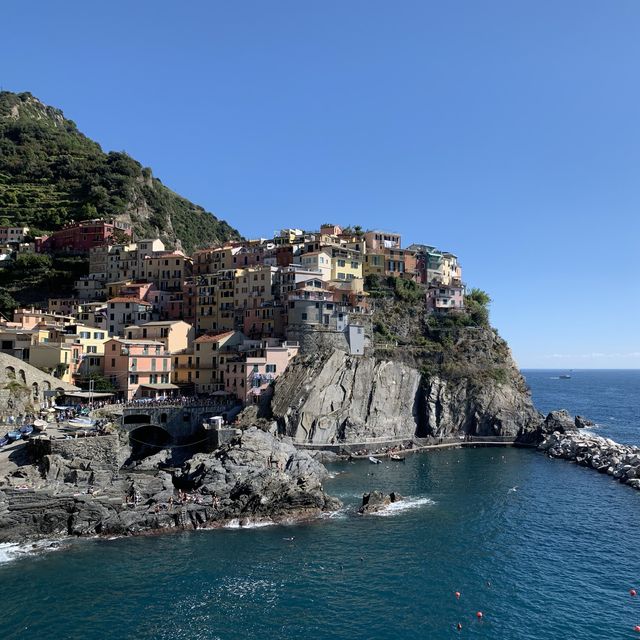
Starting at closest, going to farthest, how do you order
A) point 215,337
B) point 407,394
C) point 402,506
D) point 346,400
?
point 402,506
point 346,400
point 215,337
point 407,394

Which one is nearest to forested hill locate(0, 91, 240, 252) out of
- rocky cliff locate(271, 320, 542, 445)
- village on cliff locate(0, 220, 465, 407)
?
village on cliff locate(0, 220, 465, 407)

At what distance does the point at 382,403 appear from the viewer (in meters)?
80.2

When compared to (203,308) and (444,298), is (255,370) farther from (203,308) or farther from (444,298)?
(444,298)

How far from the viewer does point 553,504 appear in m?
55.2

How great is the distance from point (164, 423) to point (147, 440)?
2.76 meters

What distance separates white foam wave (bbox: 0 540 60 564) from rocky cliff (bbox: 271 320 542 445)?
31594 mm

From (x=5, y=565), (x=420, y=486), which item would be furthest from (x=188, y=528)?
(x=420, y=486)

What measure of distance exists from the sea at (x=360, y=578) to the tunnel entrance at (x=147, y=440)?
2227cm

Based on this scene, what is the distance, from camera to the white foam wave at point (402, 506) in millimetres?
51312

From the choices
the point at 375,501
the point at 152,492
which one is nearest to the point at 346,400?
the point at 375,501

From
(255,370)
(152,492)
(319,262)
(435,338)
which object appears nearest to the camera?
(152,492)

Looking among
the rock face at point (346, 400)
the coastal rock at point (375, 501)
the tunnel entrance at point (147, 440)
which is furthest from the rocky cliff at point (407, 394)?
the coastal rock at point (375, 501)

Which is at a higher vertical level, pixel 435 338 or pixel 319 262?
pixel 319 262

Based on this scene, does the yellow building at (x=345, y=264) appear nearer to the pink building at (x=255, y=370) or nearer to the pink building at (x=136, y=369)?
the pink building at (x=255, y=370)
